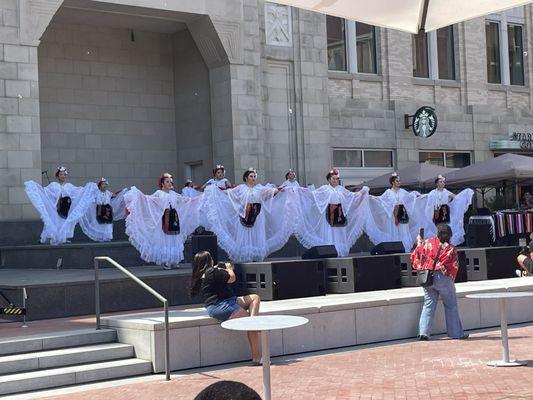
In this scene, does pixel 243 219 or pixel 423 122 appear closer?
pixel 243 219

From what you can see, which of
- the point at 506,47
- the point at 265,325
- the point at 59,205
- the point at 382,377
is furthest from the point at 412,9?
the point at 506,47

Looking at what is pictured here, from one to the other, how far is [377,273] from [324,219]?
7.99 ft

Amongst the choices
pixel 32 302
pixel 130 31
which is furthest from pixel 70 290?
pixel 130 31

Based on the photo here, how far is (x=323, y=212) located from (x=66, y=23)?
11.0m

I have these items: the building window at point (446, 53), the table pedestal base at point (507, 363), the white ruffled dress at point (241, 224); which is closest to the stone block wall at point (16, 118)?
the white ruffled dress at point (241, 224)

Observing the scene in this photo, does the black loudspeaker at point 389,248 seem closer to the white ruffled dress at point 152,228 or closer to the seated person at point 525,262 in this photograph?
the seated person at point 525,262

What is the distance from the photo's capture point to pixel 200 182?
2500 cm

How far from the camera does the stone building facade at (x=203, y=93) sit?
23234 millimetres

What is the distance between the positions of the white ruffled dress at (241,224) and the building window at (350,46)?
12.2 m

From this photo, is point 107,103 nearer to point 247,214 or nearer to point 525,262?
point 247,214

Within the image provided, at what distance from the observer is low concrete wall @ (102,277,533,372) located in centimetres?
1097

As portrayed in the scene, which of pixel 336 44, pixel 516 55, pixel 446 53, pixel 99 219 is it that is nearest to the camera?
pixel 99 219

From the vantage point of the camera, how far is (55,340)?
10.9 meters

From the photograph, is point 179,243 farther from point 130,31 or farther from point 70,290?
point 130,31
